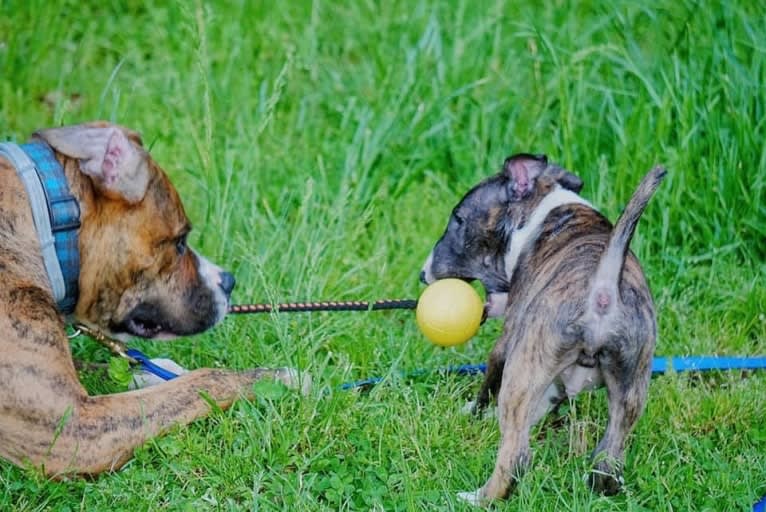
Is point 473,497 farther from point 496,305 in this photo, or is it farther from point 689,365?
point 689,365

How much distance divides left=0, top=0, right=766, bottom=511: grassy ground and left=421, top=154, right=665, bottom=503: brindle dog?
0.71 feet

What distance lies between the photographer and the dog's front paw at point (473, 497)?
4.44 m

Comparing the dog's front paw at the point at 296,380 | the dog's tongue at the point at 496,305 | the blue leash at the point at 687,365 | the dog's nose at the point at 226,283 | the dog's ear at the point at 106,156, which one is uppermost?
the dog's ear at the point at 106,156

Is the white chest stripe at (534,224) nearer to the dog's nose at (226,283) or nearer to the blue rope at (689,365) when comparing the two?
the blue rope at (689,365)

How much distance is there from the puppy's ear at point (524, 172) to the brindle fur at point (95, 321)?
1.28m

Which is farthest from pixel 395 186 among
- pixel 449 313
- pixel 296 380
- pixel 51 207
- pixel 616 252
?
pixel 616 252

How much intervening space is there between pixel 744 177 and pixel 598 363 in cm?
236

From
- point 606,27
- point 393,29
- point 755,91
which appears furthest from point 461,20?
point 755,91

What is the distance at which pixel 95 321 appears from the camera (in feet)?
16.2

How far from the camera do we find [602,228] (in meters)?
4.81

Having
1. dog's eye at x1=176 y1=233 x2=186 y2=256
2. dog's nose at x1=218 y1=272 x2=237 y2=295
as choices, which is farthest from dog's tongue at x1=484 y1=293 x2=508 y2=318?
dog's eye at x1=176 y1=233 x2=186 y2=256

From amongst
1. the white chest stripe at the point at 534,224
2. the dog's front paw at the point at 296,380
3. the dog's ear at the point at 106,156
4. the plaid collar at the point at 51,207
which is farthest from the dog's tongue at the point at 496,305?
the plaid collar at the point at 51,207

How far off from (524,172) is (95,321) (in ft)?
6.31

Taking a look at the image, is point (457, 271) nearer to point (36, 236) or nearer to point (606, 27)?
point (36, 236)
